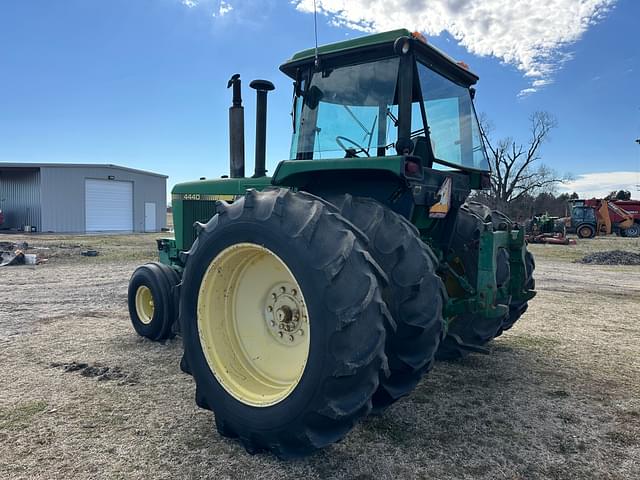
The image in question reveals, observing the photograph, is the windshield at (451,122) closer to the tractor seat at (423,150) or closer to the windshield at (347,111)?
→ the tractor seat at (423,150)

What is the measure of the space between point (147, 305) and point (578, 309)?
19.6 feet

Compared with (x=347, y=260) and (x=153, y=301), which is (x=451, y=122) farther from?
(x=153, y=301)

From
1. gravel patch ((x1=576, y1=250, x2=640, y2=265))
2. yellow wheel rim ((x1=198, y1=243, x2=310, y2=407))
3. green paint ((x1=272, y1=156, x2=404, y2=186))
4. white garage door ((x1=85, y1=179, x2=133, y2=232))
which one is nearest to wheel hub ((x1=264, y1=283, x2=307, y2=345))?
yellow wheel rim ((x1=198, y1=243, x2=310, y2=407))

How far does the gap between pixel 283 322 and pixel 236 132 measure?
2.57 meters

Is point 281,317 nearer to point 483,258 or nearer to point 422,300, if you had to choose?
point 422,300

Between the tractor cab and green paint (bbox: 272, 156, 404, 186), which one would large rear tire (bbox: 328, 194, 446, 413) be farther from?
the tractor cab

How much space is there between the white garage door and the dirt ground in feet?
81.7

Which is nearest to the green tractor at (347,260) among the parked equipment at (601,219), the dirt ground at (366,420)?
the dirt ground at (366,420)

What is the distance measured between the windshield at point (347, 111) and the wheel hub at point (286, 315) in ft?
3.58

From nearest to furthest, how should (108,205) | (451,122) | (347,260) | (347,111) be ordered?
(347,260) → (347,111) → (451,122) → (108,205)

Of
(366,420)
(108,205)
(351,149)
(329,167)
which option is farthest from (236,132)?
(108,205)

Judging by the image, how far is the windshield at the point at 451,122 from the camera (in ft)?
11.7

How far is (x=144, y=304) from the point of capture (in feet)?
17.6

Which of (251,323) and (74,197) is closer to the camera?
(251,323)
